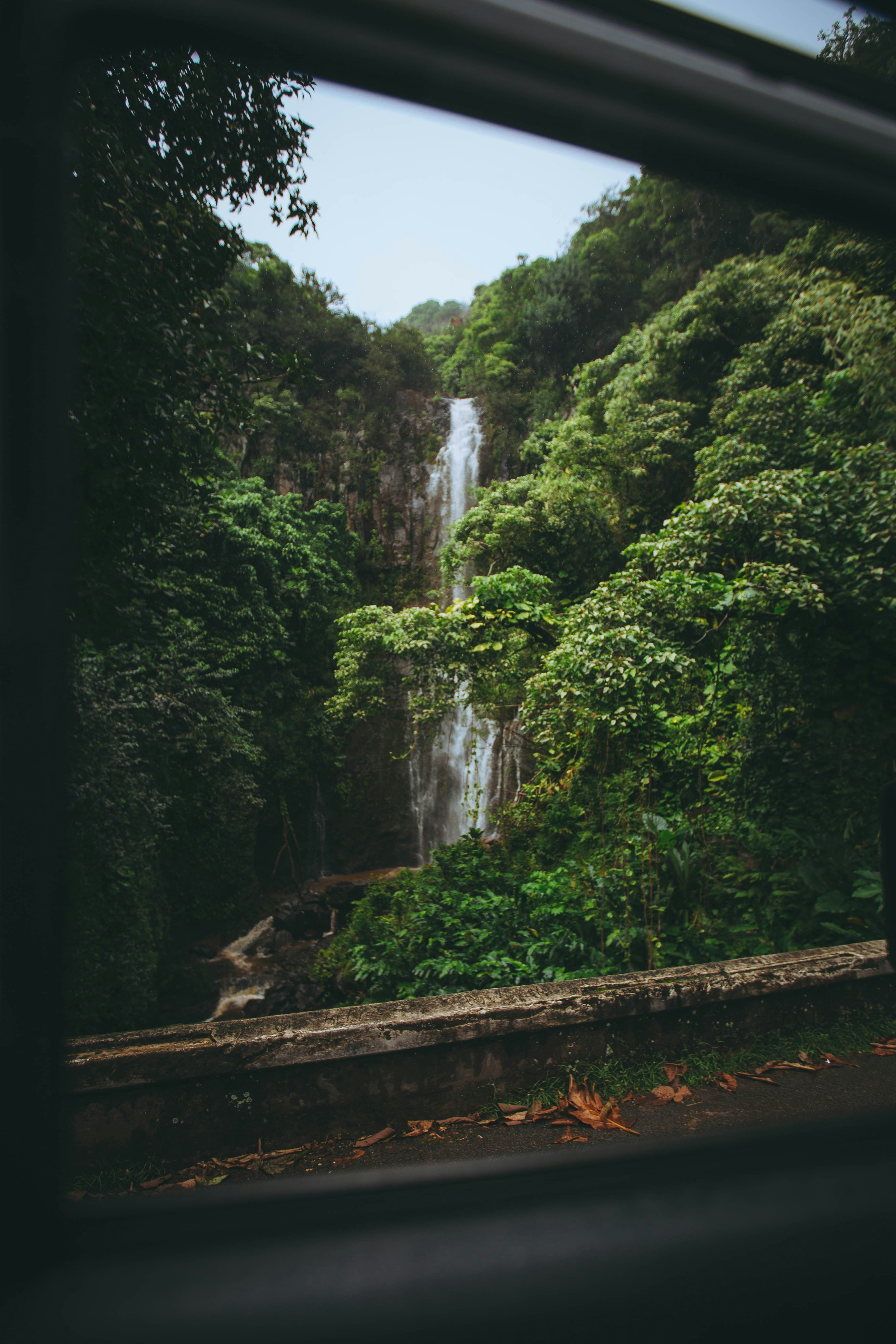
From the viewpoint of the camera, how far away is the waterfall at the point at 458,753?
12.8 m

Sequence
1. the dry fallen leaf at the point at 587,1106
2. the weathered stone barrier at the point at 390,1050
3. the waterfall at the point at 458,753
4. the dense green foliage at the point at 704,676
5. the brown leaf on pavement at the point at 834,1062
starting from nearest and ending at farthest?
1. the weathered stone barrier at the point at 390,1050
2. the dry fallen leaf at the point at 587,1106
3. the brown leaf on pavement at the point at 834,1062
4. the dense green foliage at the point at 704,676
5. the waterfall at the point at 458,753

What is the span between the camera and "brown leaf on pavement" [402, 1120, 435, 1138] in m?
2.71

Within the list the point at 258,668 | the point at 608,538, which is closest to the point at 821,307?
the point at 608,538

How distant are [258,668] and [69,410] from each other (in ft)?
39.2

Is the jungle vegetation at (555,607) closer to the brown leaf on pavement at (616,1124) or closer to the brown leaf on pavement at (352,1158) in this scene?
the brown leaf on pavement at (616,1124)

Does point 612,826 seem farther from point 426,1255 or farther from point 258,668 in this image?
point 258,668

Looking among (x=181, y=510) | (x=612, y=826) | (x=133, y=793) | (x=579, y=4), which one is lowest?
(x=612, y=826)

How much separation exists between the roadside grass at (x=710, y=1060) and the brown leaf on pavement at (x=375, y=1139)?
0.46 meters

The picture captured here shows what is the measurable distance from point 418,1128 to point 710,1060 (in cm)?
158

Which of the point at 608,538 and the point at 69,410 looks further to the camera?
the point at 608,538

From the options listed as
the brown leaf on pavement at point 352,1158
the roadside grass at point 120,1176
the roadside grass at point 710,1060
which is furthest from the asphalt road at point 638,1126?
the roadside grass at point 120,1176

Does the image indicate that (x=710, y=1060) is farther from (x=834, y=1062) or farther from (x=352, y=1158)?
(x=352, y=1158)

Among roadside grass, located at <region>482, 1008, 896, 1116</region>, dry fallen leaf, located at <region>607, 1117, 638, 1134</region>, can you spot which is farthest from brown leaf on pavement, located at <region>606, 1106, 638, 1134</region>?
roadside grass, located at <region>482, 1008, 896, 1116</region>

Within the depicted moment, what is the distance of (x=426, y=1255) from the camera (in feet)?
1.90
